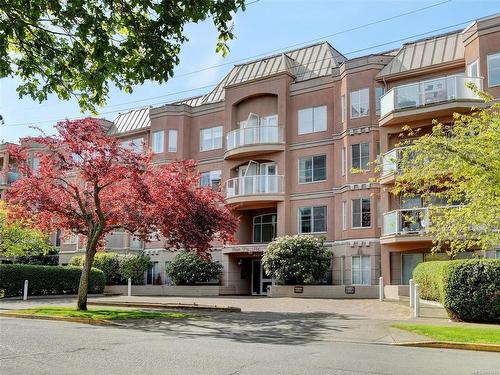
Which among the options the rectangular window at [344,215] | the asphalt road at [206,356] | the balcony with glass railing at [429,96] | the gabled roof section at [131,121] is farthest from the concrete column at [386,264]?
the gabled roof section at [131,121]

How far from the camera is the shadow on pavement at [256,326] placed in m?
13.8

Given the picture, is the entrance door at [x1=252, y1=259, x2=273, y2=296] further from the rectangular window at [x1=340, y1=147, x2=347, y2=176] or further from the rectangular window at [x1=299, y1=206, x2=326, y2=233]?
the rectangular window at [x1=340, y1=147, x2=347, y2=176]

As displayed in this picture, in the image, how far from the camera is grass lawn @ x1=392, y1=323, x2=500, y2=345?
505 inches

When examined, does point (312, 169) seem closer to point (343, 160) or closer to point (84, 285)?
point (343, 160)

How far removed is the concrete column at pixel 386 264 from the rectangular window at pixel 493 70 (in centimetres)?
949

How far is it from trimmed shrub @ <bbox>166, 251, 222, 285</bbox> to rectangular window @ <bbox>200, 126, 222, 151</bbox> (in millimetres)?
7954

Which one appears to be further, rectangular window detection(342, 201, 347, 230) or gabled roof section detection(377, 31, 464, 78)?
rectangular window detection(342, 201, 347, 230)

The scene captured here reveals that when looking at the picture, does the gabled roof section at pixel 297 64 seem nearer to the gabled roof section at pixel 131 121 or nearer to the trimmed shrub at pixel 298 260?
the gabled roof section at pixel 131 121

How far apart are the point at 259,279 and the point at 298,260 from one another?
7255 millimetres

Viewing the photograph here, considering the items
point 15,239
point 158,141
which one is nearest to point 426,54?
point 158,141

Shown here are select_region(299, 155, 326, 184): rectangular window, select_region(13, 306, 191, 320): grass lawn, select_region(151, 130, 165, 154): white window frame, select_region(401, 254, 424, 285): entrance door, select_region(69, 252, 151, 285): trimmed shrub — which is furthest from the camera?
select_region(151, 130, 165, 154): white window frame

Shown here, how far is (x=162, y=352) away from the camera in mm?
10727

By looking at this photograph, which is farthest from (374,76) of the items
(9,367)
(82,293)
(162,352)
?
(9,367)

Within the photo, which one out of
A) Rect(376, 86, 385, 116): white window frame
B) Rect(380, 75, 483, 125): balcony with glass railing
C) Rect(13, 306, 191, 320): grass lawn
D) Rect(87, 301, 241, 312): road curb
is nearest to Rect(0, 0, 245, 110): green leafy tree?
Rect(13, 306, 191, 320): grass lawn
